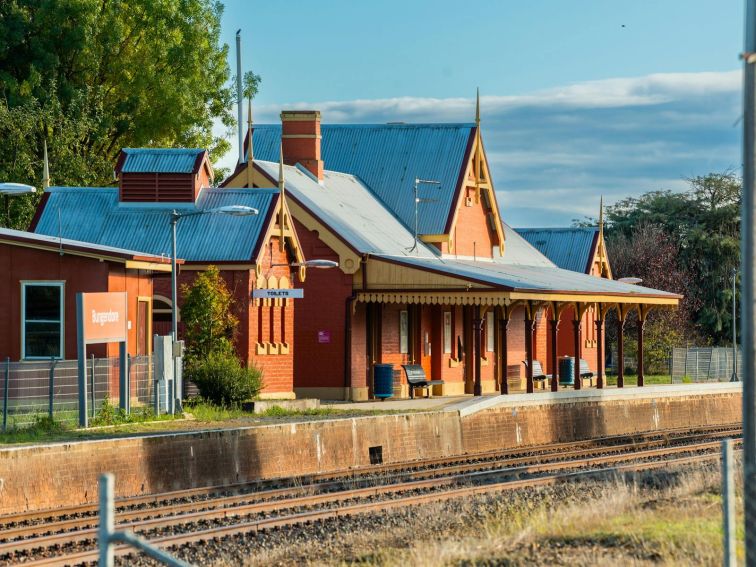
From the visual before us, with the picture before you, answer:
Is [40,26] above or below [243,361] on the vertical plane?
above

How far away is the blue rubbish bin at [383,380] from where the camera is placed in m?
40.6

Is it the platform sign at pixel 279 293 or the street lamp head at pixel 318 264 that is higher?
the street lamp head at pixel 318 264

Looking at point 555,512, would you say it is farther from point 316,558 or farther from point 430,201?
point 430,201

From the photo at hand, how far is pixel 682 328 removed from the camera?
72.6 metres

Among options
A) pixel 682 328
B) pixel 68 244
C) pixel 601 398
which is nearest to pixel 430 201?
pixel 601 398

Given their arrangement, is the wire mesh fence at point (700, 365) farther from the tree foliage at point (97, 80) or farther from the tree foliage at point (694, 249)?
the tree foliage at point (97, 80)

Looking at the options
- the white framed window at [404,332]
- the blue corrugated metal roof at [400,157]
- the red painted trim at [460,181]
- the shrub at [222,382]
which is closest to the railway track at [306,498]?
the shrub at [222,382]

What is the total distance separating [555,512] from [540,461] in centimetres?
1169

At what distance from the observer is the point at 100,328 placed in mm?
28359

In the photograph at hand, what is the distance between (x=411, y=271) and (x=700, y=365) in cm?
2213

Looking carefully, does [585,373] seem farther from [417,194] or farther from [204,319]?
[204,319]

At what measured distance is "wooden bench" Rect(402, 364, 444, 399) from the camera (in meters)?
42.0

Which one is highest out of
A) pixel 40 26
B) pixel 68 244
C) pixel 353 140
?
pixel 40 26

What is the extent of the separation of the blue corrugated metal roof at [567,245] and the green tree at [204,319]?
2727cm
